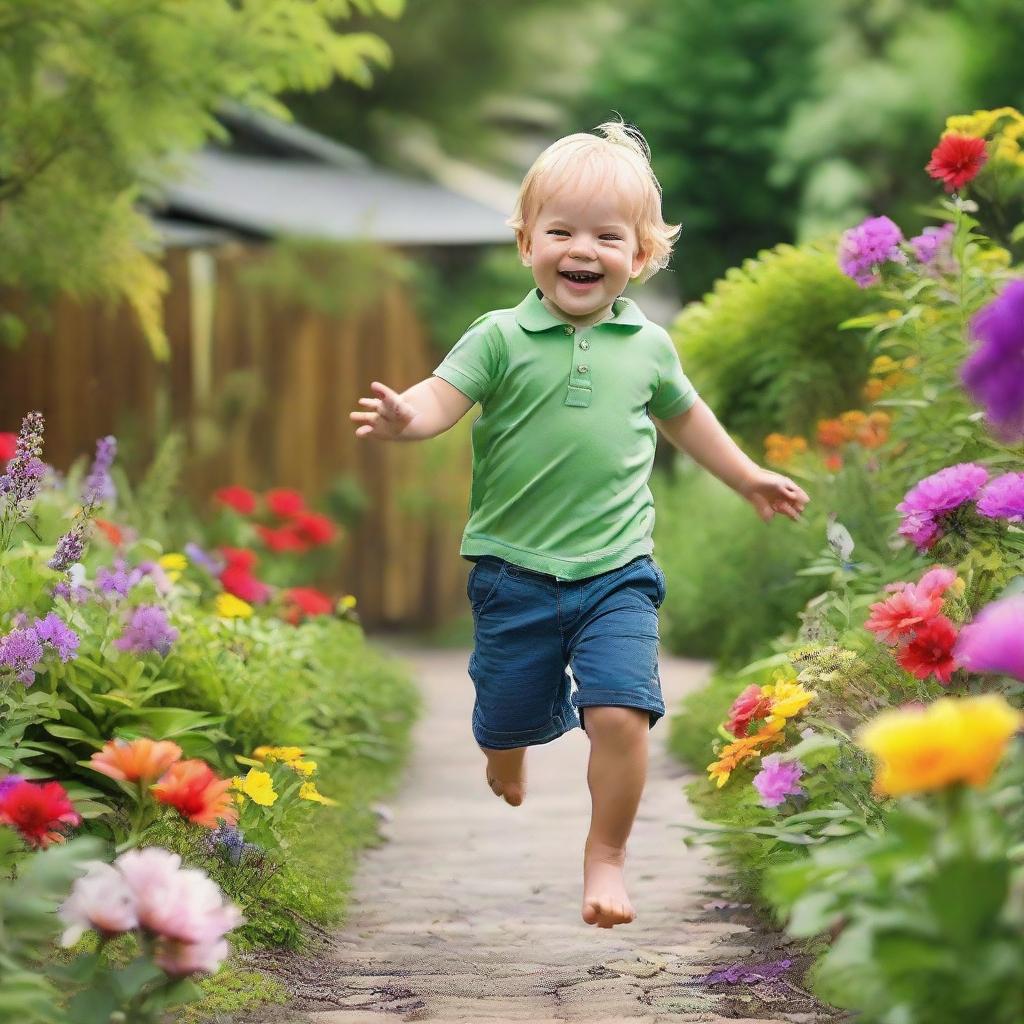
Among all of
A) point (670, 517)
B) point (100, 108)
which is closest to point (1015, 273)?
point (100, 108)

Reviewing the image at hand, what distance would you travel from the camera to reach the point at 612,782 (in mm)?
3068

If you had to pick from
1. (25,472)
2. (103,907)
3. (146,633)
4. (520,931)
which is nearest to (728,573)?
(520,931)

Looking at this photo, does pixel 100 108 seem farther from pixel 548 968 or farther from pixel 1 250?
pixel 548 968

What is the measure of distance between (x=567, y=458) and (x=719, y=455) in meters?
0.45

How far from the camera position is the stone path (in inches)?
110

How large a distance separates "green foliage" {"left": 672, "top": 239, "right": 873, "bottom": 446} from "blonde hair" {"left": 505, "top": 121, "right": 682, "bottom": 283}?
1.78 meters

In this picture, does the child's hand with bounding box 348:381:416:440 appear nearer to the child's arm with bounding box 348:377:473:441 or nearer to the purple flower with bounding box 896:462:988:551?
the child's arm with bounding box 348:377:473:441

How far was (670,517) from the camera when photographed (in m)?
8.98

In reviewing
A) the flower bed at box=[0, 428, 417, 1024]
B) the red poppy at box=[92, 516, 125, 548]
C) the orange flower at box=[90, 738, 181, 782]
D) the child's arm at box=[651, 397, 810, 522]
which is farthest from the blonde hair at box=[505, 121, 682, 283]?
the red poppy at box=[92, 516, 125, 548]

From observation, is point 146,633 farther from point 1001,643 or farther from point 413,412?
point 1001,643

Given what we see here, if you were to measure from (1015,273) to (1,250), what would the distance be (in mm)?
3677

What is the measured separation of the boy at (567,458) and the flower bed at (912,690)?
340mm

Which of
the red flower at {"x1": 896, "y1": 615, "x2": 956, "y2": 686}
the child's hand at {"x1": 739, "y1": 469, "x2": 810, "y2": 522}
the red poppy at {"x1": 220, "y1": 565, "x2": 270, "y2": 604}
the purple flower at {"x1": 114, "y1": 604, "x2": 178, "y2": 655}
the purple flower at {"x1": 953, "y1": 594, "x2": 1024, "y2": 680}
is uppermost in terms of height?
the purple flower at {"x1": 953, "y1": 594, "x2": 1024, "y2": 680}

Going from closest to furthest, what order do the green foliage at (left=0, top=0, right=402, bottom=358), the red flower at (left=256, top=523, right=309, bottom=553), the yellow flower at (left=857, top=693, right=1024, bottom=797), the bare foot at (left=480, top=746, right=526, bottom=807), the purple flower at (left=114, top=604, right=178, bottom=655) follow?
the yellow flower at (left=857, top=693, right=1024, bottom=797) → the bare foot at (left=480, top=746, right=526, bottom=807) → the purple flower at (left=114, top=604, right=178, bottom=655) → the green foliage at (left=0, top=0, right=402, bottom=358) → the red flower at (left=256, top=523, right=309, bottom=553)
